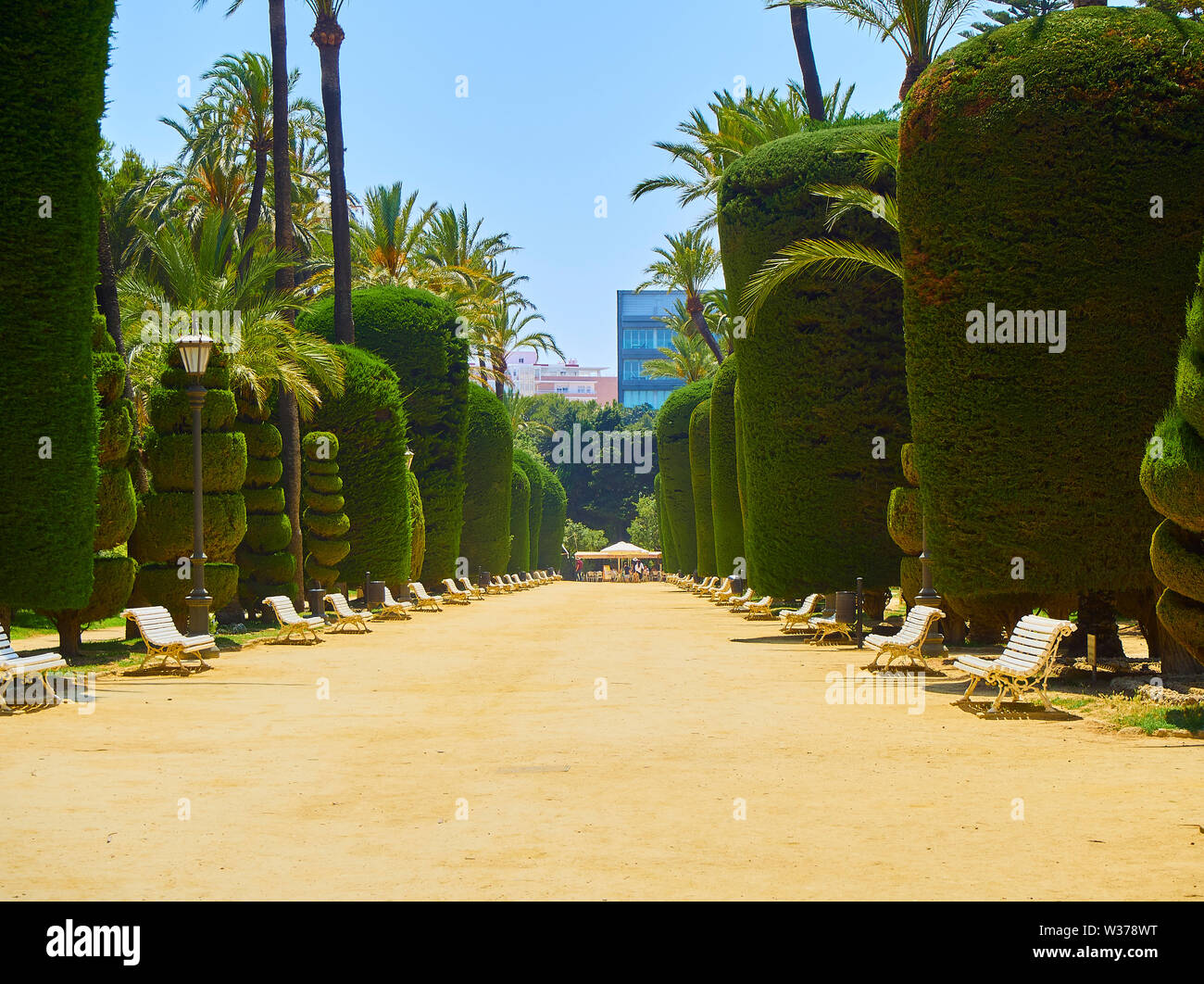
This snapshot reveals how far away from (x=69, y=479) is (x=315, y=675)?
4.20 meters

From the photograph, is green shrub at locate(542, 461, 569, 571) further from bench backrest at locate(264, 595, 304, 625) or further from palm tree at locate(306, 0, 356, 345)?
bench backrest at locate(264, 595, 304, 625)

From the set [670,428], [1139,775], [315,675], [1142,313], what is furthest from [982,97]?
[670,428]

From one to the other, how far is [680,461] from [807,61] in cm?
2668

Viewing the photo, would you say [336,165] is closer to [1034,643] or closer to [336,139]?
[336,139]

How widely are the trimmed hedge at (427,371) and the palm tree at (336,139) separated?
1.60 m

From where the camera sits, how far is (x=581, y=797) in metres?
8.25

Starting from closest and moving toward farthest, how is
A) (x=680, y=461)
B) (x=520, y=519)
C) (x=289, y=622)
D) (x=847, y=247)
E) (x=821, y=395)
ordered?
(x=847, y=247) < (x=289, y=622) < (x=821, y=395) < (x=680, y=461) < (x=520, y=519)

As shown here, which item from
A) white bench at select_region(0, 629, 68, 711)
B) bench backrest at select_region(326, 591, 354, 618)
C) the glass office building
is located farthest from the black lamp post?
the glass office building

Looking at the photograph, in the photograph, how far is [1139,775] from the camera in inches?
350

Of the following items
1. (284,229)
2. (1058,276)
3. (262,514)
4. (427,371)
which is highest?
(284,229)

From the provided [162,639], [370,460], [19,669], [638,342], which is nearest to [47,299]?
[162,639]

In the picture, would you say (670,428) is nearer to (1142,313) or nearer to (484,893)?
(1142,313)

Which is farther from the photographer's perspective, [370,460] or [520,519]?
[520,519]

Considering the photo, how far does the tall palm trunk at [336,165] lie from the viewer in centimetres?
3356
